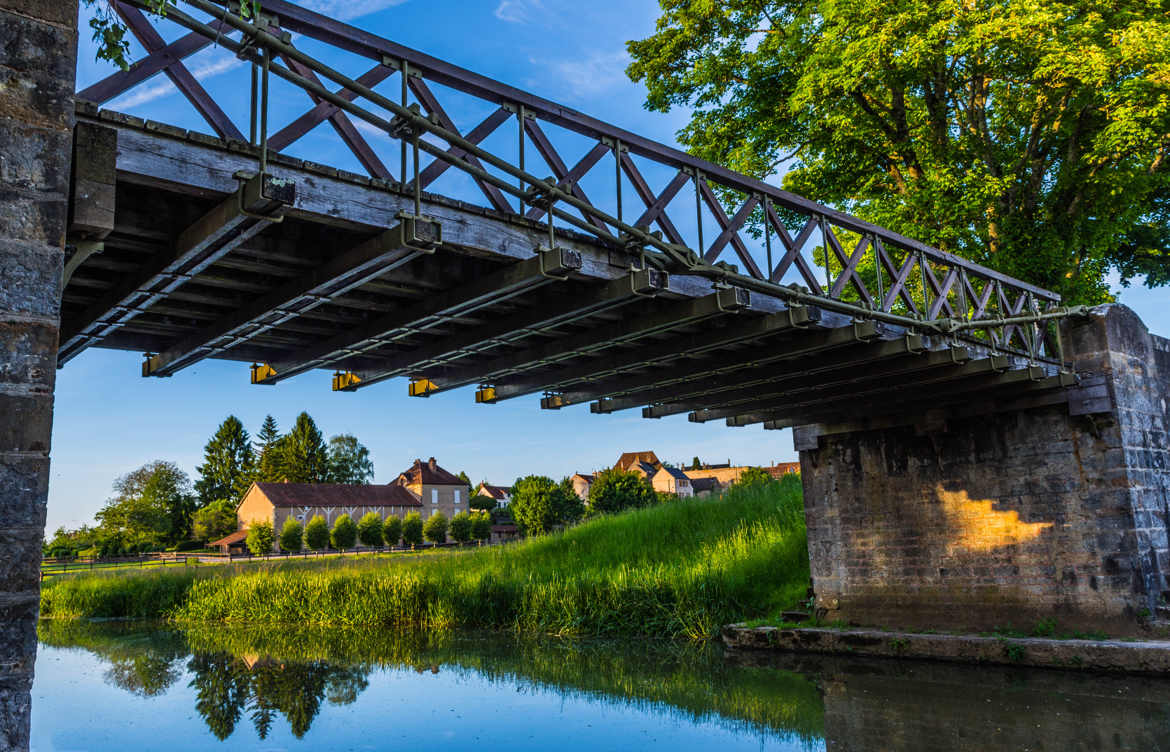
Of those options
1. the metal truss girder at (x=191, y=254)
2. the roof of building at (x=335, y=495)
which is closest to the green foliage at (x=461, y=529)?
the roof of building at (x=335, y=495)

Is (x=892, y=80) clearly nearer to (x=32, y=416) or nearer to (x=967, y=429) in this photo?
(x=967, y=429)

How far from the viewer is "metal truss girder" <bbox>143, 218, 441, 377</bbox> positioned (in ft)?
17.8

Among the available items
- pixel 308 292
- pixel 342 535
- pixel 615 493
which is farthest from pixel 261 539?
pixel 308 292

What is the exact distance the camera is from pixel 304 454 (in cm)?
7675

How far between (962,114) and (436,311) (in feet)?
50.0

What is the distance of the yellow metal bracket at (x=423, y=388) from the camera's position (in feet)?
32.0

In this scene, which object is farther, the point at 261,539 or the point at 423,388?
the point at 261,539

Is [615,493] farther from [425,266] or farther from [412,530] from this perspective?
[425,266]

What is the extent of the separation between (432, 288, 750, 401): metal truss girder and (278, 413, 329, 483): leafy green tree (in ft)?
232

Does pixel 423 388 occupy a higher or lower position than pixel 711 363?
lower

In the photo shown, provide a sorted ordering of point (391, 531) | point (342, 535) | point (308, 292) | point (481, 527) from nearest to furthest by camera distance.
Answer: point (308, 292), point (342, 535), point (391, 531), point (481, 527)

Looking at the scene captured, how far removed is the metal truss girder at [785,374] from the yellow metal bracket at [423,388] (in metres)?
2.84

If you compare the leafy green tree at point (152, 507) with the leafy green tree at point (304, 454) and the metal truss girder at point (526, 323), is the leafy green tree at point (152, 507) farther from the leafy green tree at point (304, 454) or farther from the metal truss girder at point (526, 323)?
the metal truss girder at point (526, 323)

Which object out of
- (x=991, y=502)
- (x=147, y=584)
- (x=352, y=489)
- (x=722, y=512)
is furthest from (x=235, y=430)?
→ (x=991, y=502)
